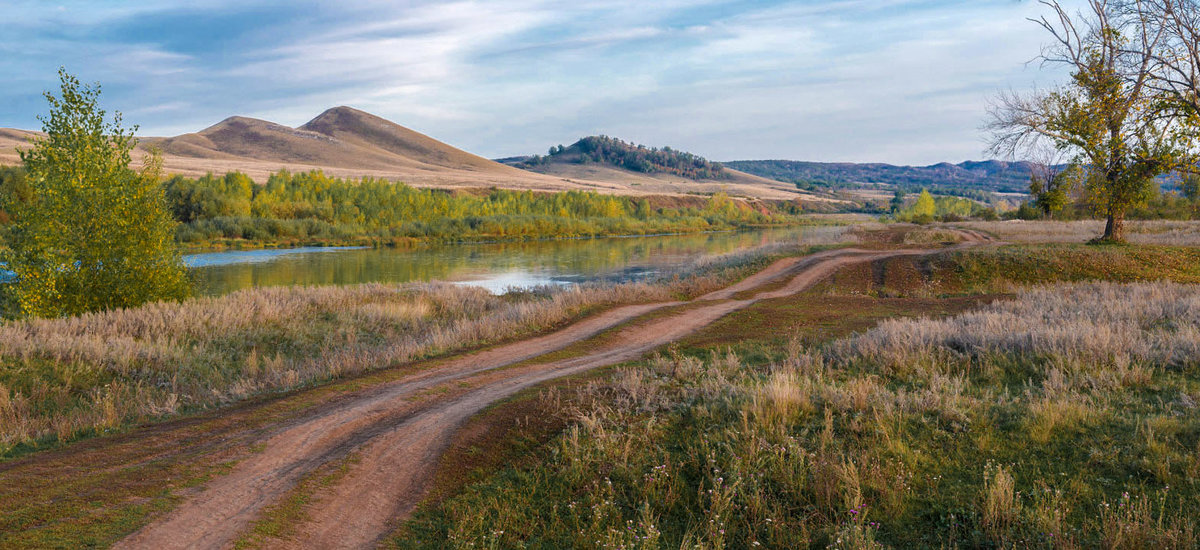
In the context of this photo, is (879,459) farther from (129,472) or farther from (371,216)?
(371,216)

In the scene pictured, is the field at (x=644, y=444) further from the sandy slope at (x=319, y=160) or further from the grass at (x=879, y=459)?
the sandy slope at (x=319, y=160)

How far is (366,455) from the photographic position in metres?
6.59

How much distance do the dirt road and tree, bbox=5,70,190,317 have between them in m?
13.1

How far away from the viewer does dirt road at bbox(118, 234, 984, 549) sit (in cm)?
516

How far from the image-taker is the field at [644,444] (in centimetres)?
505

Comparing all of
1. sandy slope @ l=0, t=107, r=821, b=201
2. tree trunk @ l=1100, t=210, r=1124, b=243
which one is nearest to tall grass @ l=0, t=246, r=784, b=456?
tree trunk @ l=1100, t=210, r=1124, b=243

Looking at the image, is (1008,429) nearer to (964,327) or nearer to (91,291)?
(964,327)

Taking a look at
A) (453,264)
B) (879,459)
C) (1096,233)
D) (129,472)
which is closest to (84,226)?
(129,472)

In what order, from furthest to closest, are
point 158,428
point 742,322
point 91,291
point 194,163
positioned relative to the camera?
point 194,163, point 91,291, point 742,322, point 158,428

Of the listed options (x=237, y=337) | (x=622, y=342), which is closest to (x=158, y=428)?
(x=622, y=342)

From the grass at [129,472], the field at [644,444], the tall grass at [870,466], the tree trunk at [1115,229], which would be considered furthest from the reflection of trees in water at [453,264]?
the tall grass at [870,466]

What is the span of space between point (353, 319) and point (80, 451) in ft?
43.0

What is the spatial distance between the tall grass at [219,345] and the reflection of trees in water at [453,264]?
8793 millimetres

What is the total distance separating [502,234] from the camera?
75.6 m
